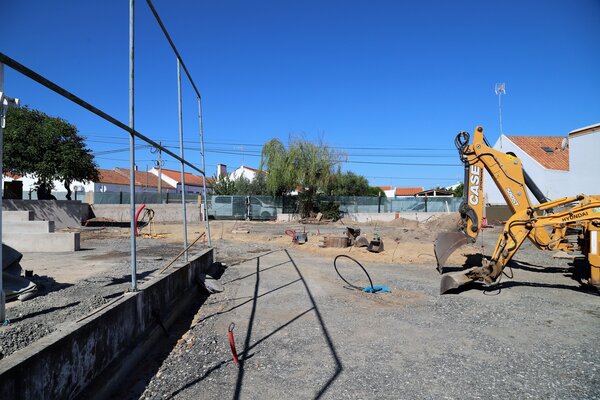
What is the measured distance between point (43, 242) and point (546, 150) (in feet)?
127

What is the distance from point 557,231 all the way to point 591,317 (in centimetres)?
278

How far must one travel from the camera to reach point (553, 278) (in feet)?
35.9

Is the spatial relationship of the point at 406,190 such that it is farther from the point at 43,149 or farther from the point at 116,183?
the point at 43,149

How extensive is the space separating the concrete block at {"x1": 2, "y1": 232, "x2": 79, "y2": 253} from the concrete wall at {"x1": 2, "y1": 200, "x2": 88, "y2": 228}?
28.8 ft

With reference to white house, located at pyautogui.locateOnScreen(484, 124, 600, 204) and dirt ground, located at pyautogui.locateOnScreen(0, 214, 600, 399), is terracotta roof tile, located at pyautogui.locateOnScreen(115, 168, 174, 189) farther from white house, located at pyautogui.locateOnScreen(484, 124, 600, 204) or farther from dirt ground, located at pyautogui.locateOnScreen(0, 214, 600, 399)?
dirt ground, located at pyautogui.locateOnScreen(0, 214, 600, 399)

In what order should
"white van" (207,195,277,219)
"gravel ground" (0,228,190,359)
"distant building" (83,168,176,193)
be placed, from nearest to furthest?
1. "gravel ground" (0,228,190,359)
2. "white van" (207,195,277,219)
3. "distant building" (83,168,176,193)

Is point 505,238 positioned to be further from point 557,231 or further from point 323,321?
point 323,321

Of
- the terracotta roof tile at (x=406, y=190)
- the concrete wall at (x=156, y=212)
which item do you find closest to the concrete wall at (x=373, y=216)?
the concrete wall at (x=156, y=212)

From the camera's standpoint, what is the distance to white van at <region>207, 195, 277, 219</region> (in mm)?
36438

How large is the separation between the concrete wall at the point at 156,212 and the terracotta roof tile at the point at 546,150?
95.1 ft

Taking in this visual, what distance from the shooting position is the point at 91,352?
3844mm

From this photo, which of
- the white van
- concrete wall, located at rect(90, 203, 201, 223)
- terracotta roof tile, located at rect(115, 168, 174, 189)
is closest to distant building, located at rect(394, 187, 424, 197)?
terracotta roof tile, located at rect(115, 168, 174, 189)

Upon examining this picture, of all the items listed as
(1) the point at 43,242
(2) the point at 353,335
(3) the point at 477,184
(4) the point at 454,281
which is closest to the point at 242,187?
(1) the point at 43,242

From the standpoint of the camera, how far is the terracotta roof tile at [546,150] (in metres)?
34.2
